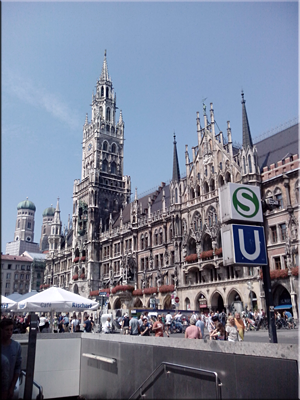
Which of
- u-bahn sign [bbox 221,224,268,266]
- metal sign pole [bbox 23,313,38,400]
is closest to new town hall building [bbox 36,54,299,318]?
u-bahn sign [bbox 221,224,268,266]

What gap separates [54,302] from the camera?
16.4m

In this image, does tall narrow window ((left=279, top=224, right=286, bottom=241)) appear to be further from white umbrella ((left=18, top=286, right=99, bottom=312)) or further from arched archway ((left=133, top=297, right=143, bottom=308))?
arched archway ((left=133, top=297, right=143, bottom=308))

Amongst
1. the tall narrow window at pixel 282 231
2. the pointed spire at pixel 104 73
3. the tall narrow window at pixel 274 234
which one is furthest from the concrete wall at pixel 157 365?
the pointed spire at pixel 104 73

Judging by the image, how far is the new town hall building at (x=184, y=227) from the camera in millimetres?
33094

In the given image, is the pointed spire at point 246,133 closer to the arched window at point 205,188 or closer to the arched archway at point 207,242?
the arched window at point 205,188

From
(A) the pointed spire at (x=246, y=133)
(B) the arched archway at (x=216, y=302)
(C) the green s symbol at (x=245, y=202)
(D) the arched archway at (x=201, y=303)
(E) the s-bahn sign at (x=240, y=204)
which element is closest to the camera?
(E) the s-bahn sign at (x=240, y=204)

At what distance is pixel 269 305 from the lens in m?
9.07

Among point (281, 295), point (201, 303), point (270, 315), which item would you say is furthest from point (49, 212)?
point (270, 315)

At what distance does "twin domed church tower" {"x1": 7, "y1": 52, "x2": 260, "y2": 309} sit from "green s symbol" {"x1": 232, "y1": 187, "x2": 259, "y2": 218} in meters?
25.9

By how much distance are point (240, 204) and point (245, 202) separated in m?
0.20

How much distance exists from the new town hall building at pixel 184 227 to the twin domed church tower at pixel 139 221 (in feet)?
0.43

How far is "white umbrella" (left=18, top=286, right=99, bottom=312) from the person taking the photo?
16189 mm

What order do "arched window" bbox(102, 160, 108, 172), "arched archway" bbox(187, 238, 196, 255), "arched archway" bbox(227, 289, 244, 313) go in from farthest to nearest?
1. "arched window" bbox(102, 160, 108, 172)
2. "arched archway" bbox(187, 238, 196, 255)
3. "arched archway" bbox(227, 289, 244, 313)

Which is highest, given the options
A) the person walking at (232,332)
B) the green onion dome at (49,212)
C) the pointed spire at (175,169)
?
the green onion dome at (49,212)
